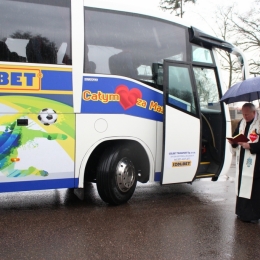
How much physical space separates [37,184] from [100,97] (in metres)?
1.55

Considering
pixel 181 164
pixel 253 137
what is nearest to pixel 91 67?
pixel 181 164

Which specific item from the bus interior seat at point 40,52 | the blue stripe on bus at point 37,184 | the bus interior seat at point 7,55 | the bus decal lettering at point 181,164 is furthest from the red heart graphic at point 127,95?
the bus interior seat at point 7,55

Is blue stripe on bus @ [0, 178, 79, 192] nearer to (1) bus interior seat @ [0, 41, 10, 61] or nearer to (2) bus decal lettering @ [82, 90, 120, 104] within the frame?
(2) bus decal lettering @ [82, 90, 120, 104]

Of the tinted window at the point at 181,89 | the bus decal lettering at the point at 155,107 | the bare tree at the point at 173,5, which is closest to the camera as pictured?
the bus decal lettering at the point at 155,107

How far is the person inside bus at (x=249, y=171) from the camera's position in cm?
564

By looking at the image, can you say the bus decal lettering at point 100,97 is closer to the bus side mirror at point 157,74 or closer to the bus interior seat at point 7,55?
the bus side mirror at point 157,74

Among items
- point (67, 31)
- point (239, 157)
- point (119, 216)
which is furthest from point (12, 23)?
point (239, 157)

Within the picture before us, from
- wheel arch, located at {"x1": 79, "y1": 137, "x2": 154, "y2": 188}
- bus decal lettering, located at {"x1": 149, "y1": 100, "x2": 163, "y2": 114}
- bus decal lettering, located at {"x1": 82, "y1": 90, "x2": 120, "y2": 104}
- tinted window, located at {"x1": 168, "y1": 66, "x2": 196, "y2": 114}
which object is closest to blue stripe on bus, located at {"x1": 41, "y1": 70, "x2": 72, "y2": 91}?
bus decal lettering, located at {"x1": 82, "y1": 90, "x2": 120, "y2": 104}

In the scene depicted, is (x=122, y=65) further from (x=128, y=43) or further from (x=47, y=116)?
(x=47, y=116)

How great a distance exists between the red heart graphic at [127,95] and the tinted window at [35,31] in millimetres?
907

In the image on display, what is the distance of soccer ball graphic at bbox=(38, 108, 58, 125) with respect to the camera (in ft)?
18.5

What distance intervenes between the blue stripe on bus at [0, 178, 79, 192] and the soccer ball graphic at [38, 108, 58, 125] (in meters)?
0.85

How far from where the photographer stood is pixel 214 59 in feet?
24.5

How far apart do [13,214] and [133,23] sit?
3.43 meters
